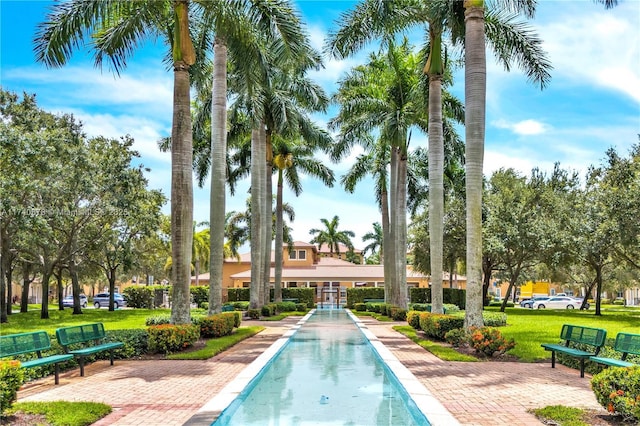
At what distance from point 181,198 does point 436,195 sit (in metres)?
9.32

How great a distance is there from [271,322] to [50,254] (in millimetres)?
16162

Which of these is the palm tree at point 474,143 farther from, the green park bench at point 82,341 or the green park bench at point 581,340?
the green park bench at point 82,341

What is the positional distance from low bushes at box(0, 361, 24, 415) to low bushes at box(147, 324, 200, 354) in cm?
638

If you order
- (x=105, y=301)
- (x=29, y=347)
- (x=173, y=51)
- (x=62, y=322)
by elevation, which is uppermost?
(x=173, y=51)

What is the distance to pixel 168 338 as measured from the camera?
45.3 ft

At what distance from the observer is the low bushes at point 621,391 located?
6.94 m

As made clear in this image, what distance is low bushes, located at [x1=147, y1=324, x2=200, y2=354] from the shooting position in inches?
541

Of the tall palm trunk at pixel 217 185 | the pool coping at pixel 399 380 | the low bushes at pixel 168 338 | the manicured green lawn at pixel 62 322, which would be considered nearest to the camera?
the pool coping at pixel 399 380

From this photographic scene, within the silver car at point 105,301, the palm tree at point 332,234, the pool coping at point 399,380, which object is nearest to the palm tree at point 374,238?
the palm tree at point 332,234

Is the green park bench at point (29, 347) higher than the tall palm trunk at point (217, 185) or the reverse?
the reverse

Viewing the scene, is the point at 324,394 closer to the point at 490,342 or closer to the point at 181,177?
the point at 490,342

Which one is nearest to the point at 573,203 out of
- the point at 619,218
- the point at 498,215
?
the point at 498,215

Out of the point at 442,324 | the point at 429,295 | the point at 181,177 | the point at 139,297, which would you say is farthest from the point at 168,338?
the point at 139,297

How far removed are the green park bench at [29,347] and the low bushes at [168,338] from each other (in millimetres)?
3201
